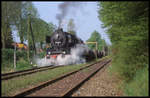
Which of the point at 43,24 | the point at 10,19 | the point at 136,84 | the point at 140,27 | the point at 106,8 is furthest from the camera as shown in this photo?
the point at 43,24

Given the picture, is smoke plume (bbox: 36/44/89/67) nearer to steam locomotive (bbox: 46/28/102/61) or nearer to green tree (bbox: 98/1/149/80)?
steam locomotive (bbox: 46/28/102/61)

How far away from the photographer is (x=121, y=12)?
6445mm

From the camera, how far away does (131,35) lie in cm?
639

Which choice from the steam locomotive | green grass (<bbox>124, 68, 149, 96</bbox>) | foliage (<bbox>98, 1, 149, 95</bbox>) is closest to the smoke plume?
the steam locomotive

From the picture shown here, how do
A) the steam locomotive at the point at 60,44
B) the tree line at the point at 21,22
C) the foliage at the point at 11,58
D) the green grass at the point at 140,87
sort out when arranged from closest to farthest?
the green grass at the point at 140,87 < the tree line at the point at 21,22 < the steam locomotive at the point at 60,44 < the foliage at the point at 11,58

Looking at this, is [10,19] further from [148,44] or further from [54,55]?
[148,44]

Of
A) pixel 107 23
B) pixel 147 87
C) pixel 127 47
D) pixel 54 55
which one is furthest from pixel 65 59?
pixel 147 87

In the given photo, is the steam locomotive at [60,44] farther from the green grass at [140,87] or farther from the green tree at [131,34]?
the green grass at [140,87]

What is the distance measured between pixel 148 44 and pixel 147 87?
189 cm

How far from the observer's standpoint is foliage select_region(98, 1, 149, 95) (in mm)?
6079

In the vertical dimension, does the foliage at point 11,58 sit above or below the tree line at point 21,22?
below

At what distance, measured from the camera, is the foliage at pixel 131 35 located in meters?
6.08

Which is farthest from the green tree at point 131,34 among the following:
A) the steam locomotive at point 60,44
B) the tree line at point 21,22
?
the steam locomotive at point 60,44

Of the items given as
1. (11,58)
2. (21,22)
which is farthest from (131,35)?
(11,58)
